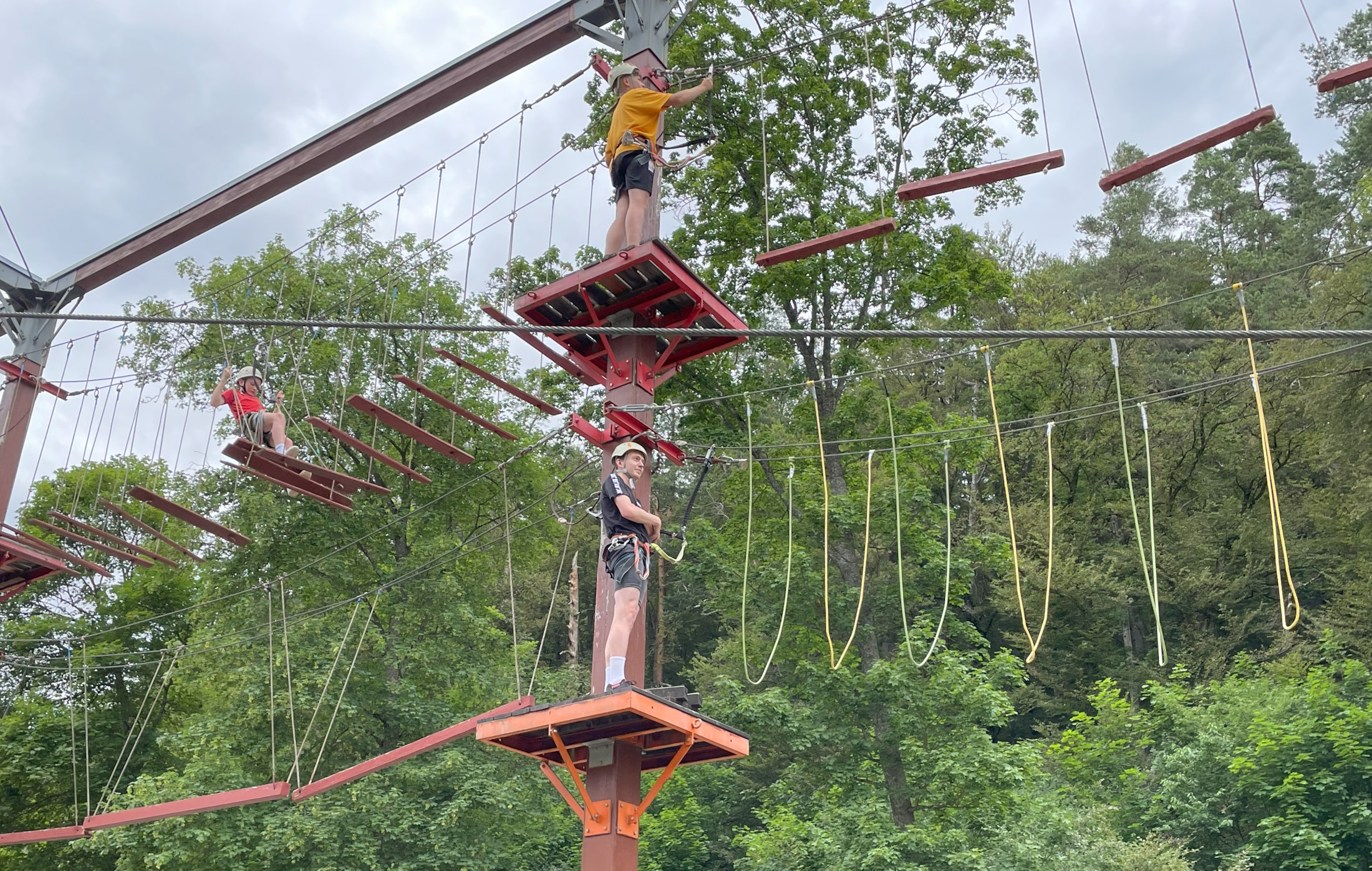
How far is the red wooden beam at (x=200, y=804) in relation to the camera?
9414 mm

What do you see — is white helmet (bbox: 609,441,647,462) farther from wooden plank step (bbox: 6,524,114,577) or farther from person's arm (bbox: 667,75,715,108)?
wooden plank step (bbox: 6,524,114,577)

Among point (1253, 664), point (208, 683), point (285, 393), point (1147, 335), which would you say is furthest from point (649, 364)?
point (1253, 664)

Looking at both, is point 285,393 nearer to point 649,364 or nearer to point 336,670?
point 336,670

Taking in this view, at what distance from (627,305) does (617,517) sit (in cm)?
211

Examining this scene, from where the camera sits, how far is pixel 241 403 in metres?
9.88

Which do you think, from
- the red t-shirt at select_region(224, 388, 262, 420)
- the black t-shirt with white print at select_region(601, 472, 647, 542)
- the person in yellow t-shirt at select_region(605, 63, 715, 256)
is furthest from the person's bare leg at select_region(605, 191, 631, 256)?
the red t-shirt at select_region(224, 388, 262, 420)

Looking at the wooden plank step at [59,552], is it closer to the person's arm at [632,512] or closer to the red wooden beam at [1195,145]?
the person's arm at [632,512]

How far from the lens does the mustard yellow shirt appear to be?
26.9 ft

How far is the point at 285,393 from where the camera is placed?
1688cm

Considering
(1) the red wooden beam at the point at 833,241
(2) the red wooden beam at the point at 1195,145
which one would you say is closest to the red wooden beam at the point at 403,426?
(1) the red wooden beam at the point at 833,241

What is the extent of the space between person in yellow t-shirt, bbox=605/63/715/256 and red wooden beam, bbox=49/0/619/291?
1.43 meters

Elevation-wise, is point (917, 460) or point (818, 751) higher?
point (917, 460)

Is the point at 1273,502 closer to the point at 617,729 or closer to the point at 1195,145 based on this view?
the point at 1195,145

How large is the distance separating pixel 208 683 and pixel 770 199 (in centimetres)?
1060
